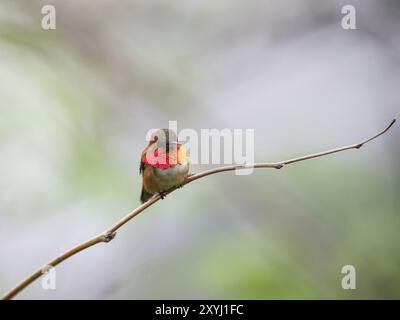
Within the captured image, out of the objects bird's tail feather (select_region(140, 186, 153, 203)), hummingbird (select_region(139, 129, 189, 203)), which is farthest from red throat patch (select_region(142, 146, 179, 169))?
bird's tail feather (select_region(140, 186, 153, 203))

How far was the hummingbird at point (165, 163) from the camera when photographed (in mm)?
1717

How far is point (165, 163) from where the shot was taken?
1731mm

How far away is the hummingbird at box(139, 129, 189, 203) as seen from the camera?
1717mm

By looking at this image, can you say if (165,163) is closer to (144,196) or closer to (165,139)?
(165,139)

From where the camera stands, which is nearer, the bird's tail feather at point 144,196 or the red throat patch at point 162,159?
the red throat patch at point 162,159

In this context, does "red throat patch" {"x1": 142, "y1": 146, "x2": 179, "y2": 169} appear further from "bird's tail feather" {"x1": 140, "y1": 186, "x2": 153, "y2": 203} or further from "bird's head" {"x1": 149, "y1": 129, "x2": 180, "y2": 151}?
"bird's tail feather" {"x1": 140, "y1": 186, "x2": 153, "y2": 203}

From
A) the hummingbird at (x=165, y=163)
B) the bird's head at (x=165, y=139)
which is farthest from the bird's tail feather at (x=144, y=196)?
the bird's head at (x=165, y=139)

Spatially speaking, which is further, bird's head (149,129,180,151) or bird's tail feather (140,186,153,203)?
bird's tail feather (140,186,153,203)

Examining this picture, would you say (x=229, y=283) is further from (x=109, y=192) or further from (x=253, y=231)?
(x=109, y=192)

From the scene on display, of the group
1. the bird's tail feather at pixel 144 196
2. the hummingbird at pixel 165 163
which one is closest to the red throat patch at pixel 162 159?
the hummingbird at pixel 165 163

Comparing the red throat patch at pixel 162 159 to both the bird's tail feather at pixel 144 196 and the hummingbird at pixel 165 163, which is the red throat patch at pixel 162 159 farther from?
the bird's tail feather at pixel 144 196

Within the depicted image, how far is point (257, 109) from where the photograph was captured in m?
2.04

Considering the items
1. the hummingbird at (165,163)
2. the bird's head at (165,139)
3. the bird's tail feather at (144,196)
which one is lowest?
the bird's tail feather at (144,196)

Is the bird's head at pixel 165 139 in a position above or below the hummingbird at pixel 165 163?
above
